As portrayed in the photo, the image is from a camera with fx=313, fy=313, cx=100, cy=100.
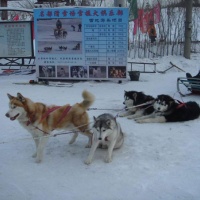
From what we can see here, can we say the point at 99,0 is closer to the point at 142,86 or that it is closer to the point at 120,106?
the point at 142,86

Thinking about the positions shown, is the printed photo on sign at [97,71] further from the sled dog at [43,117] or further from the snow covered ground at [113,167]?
the sled dog at [43,117]

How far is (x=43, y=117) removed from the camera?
12.2 ft

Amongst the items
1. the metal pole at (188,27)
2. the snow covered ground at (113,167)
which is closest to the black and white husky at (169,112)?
the snow covered ground at (113,167)

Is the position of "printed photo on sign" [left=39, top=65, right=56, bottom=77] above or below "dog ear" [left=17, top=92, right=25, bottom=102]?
below

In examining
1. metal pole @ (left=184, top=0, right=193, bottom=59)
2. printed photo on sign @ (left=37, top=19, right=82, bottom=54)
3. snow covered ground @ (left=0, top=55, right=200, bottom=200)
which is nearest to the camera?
snow covered ground @ (left=0, top=55, right=200, bottom=200)

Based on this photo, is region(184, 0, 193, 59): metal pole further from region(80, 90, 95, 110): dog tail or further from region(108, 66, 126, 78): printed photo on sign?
region(80, 90, 95, 110): dog tail

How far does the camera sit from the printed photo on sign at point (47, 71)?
8852 mm

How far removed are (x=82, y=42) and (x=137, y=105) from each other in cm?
356

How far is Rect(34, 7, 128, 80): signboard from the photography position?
8.37m

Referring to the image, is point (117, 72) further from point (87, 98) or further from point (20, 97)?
point (20, 97)

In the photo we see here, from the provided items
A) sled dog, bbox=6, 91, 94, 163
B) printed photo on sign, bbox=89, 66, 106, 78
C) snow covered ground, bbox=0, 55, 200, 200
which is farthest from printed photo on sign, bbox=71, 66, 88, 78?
sled dog, bbox=6, 91, 94, 163

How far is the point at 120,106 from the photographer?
20.7ft

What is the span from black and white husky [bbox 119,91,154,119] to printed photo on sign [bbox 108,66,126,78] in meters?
2.82

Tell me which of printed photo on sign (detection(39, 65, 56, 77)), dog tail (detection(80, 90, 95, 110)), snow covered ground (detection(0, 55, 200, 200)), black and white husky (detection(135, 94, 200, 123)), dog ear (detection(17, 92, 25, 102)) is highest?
dog ear (detection(17, 92, 25, 102))
